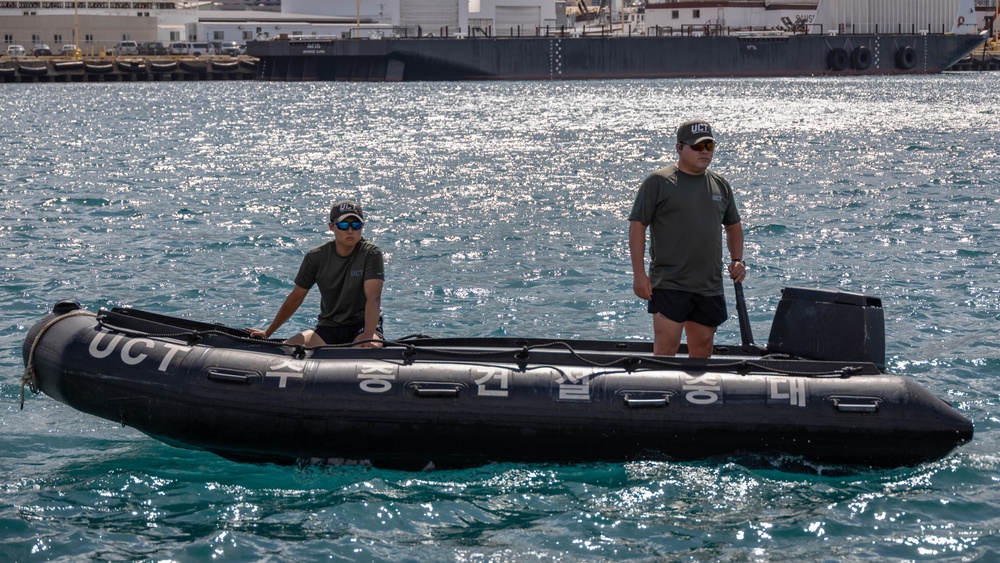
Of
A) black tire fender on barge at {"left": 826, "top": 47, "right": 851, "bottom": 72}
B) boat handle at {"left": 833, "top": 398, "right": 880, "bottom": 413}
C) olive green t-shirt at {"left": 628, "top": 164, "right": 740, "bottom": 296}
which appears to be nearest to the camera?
boat handle at {"left": 833, "top": 398, "right": 880, "bottom": 413}

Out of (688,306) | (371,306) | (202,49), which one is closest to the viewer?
(688,306)

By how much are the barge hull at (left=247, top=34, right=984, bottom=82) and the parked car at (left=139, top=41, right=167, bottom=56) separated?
32.7 ft

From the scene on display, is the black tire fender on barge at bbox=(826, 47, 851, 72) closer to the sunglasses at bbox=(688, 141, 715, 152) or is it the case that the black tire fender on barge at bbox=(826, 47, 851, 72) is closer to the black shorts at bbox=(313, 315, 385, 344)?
the sunglasses at bbox=(688, 141, 715, 152)

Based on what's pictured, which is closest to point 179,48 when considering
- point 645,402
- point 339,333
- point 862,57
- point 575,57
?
point 575,57

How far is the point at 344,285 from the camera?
8.17 meters

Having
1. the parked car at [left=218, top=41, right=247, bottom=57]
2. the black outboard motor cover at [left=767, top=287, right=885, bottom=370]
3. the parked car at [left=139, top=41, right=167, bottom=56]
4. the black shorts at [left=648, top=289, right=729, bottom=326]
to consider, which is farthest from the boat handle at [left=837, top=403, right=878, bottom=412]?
the parked car at [left=218, top=41, right=247, bottom=57]

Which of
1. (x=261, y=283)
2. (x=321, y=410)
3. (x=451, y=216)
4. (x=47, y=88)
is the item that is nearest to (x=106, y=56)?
(x=47, y=88)

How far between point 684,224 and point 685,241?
0.11 meters

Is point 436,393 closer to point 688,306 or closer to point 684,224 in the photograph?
point 688,306

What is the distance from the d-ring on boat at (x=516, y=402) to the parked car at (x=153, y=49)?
3437 inches

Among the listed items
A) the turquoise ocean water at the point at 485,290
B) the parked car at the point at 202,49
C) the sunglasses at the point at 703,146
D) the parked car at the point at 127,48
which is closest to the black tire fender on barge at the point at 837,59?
the parked car at the point at 202,49

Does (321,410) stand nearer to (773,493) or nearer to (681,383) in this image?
(681,383)

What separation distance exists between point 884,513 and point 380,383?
9.87 feet

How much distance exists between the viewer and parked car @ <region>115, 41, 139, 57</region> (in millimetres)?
92375
